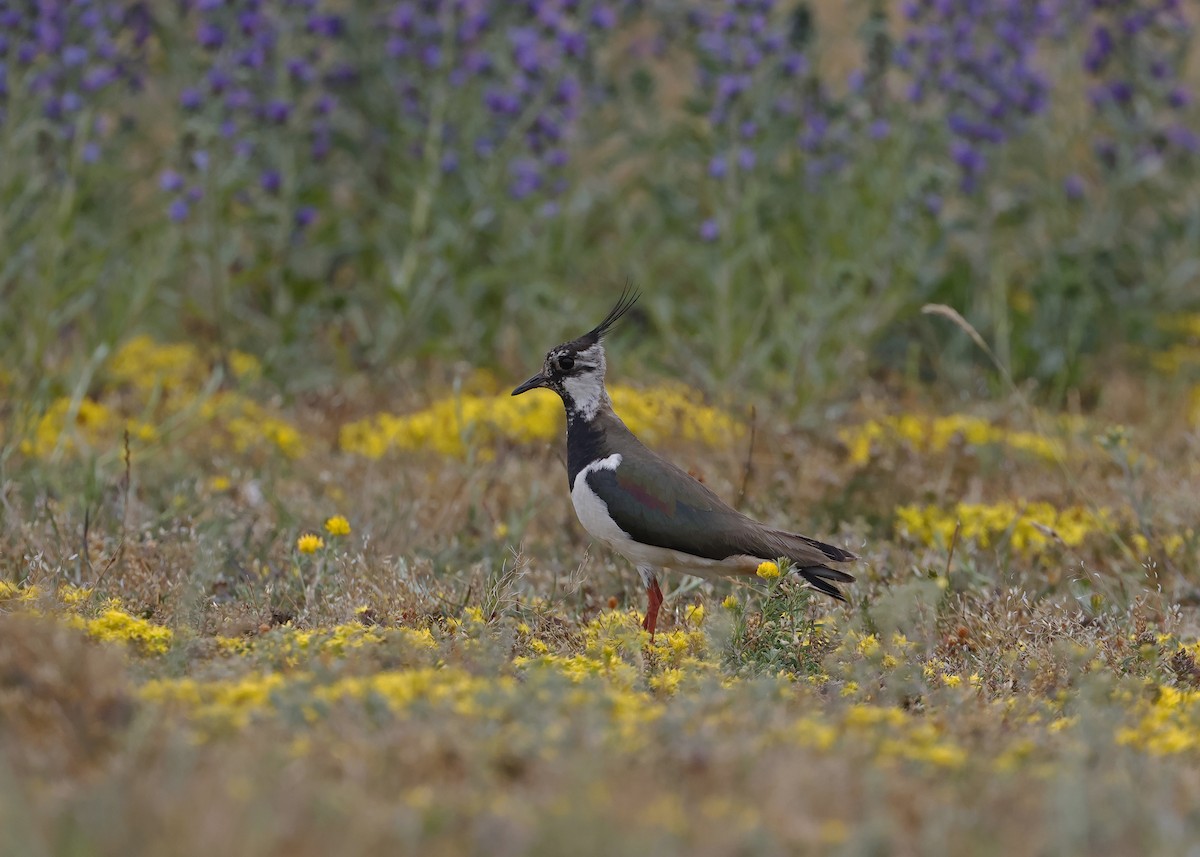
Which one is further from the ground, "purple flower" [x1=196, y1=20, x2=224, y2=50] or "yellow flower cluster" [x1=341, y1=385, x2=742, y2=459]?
"purple flower" [x1=196, y1=20, x2=224, y2=50]

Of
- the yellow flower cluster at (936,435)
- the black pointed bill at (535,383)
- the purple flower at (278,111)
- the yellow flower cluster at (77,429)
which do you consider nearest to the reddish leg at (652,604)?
the black pointed bill at (535,383)

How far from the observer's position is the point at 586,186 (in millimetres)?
9164

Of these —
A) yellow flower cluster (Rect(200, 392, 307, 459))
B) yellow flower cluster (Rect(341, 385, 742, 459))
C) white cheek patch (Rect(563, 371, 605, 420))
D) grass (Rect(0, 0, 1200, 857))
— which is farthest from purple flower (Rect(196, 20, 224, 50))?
white cheek patch (Rect(563, 371, 605, 420))

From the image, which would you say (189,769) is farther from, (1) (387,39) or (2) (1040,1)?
A: (2) (1040,1)

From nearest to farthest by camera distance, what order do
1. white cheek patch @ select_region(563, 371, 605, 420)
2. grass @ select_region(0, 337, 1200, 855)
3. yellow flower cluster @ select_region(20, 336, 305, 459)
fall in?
grass @ select_region(0, 337, 1200, 855), white cheek patch @ select_region(563, 371, 605, 420), yellow flower cluster @ select_region(20, 336, 305, 459)

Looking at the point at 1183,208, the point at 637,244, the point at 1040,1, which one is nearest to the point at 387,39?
the point at 637,244

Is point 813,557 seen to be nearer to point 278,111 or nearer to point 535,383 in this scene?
point 535,383

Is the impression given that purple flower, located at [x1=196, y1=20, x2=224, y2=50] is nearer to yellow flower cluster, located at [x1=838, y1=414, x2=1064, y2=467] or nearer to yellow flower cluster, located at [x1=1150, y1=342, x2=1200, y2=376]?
yellow flower cluster, located at [x1=838, y1=414, x2=1064, y2=467]

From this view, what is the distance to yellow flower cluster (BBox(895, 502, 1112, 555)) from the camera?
5582 mm

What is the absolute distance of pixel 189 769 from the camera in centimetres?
275

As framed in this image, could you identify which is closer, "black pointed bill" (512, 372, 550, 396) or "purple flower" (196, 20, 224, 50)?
"black pointed bill" (512, 372, 550, 396)

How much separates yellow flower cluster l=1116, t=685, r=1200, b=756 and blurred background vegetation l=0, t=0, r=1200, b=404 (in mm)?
3828

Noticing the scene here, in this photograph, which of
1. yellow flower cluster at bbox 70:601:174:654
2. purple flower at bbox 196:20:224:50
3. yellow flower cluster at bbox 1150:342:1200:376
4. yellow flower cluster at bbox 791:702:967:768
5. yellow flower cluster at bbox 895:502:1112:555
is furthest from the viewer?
yellow flower cluster at bbox 1150:342:1200:376

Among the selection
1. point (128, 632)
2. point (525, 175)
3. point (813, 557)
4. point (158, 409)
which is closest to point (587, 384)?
point (813, 557)
